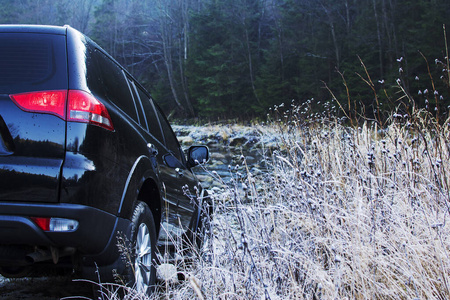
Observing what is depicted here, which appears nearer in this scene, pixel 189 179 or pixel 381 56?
pixel 189 179

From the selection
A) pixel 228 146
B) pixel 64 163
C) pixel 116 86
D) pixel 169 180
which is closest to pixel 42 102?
pixel 64 163

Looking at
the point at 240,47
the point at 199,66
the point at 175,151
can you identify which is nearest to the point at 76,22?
the point at 199,66

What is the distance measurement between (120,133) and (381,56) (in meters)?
20.6

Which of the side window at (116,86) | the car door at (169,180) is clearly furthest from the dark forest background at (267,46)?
the side window at (116,86)

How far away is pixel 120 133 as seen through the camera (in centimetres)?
233

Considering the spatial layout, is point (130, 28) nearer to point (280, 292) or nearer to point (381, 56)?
point (381, 56)

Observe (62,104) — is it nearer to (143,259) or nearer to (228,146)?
(143,259)

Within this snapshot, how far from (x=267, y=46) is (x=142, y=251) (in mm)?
30889

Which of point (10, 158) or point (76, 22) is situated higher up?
point (76, 22)

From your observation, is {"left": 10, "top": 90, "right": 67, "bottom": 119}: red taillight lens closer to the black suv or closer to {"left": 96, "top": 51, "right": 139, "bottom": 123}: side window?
the black suv

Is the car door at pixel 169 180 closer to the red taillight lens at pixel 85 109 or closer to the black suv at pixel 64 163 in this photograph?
the black suv at pixel 64 163

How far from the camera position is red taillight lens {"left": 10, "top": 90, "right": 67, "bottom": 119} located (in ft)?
6.54

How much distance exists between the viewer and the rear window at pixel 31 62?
2051mm

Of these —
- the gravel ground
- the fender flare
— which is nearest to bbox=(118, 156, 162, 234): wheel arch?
the fender flare
